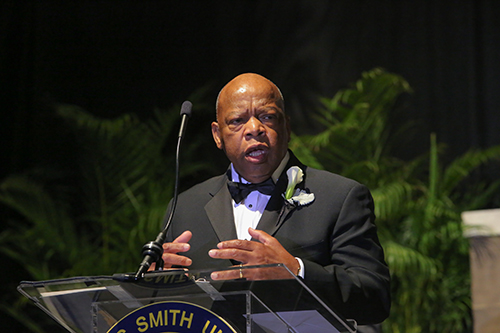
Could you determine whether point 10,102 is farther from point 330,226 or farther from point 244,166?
point 330,226

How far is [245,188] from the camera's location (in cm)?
194

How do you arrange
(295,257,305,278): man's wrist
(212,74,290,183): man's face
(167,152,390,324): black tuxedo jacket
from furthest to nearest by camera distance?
(212,74,290,183): man's face < (167,152,390,324): black tuxedo jacket < (295,257,305,278): man's wrist

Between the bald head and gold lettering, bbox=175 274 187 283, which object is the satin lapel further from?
gold lettering, bbox=175 274 187 283

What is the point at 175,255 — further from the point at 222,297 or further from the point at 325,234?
the point at 325,234

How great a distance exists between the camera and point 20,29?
4621 millimetres

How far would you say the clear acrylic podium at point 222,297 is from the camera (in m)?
1.21

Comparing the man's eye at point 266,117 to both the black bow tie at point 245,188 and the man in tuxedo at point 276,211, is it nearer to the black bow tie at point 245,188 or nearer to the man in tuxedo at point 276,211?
the man in tuxedo at point 276,211

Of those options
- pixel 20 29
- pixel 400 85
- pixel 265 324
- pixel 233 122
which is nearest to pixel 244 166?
pixel 233 122

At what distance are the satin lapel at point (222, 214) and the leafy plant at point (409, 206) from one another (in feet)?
5.23

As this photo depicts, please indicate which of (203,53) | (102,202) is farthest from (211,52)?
(102,202)

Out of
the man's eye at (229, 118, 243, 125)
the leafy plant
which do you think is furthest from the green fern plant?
the man's eye at (229, 118, 243, 125)

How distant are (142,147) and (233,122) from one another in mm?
2272

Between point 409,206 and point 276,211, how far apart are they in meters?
1.82

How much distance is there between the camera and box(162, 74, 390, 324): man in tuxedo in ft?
5.18
